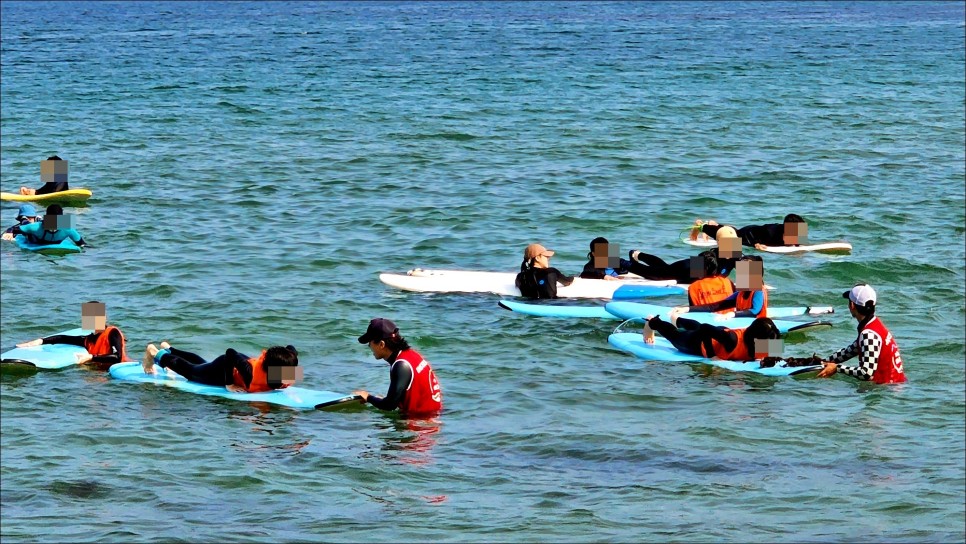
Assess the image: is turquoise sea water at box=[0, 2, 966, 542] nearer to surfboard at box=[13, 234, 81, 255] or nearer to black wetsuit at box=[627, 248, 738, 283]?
surfboard at box=[13, 234, 81, 255]

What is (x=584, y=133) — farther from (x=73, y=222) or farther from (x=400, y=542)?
(x=400, y=542)

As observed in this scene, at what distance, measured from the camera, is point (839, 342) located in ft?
60.0

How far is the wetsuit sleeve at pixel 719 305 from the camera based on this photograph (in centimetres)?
1786

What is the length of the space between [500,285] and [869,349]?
269 inches

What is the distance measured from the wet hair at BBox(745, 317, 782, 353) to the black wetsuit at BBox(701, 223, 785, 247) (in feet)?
23.7

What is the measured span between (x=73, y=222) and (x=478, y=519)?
16.4 m

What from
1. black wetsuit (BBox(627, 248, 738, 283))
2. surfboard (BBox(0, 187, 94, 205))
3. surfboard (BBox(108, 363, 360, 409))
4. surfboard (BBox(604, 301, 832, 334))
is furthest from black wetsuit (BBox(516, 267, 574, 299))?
surfboard (BBox(0, 187, 94, 205))

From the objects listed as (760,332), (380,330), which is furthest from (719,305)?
(380,330)

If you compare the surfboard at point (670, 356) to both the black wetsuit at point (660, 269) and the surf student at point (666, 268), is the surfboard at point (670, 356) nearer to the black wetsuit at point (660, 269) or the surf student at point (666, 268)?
the surf student at point (666, 268)

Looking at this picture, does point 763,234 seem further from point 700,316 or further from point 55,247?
point 55,247

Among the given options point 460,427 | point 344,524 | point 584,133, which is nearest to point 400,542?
point 344,524

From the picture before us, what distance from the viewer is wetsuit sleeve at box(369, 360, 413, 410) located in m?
14.6

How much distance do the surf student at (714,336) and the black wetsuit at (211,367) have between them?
17.6 feet

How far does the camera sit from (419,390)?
48.7 feet
